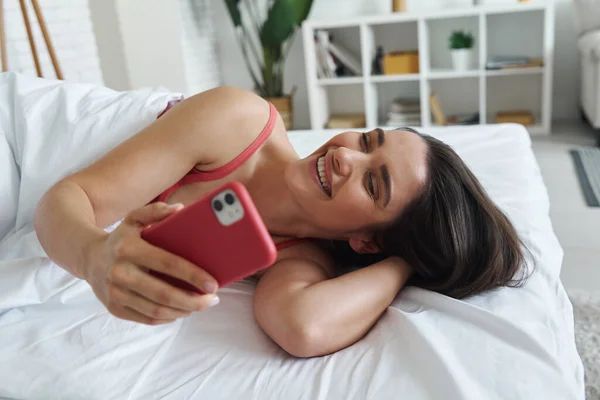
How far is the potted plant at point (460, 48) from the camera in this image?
12.2ft

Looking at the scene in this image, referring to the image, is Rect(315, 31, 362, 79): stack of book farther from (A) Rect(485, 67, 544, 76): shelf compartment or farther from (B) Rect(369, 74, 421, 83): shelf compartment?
(A) Rect(485, 67, 544, 76): shelf compartment

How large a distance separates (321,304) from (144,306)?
0.38 metres

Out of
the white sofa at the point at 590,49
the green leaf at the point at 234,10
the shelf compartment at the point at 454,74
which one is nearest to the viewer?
the white sofa at the point at 590,49

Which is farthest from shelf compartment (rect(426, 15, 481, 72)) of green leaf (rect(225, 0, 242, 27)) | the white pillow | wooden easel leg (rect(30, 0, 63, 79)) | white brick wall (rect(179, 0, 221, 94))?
the white pillow

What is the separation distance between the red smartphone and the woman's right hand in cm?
1

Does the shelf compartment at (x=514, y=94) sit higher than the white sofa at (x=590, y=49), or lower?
lower

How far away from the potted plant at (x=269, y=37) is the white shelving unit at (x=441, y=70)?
0.49ft

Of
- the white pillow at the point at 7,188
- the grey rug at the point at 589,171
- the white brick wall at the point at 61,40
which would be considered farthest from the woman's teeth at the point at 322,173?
the white brick wall at the point at 61,40

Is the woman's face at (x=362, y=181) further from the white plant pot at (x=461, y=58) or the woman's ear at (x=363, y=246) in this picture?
the white plant pot at (x=461, y=58)

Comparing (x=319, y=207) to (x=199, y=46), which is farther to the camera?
(x=199, y=46)

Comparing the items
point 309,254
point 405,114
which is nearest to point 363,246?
point 309,254

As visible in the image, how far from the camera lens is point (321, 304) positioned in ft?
3.41

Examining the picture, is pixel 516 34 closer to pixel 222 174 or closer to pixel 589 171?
pixel 589 171

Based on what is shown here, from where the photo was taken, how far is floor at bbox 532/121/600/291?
1937 millimetres
